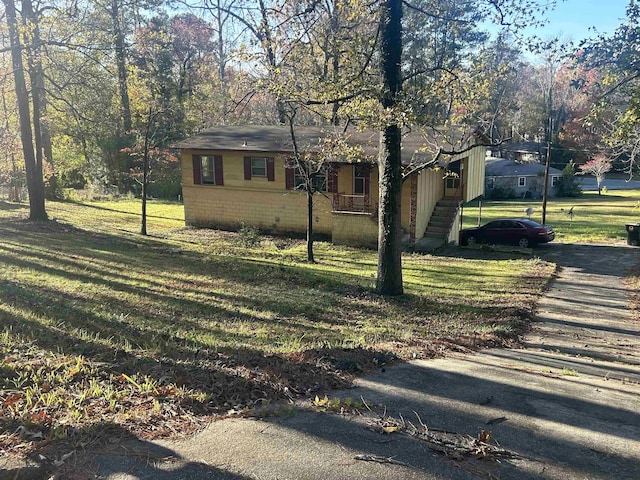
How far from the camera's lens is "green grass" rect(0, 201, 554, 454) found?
4.25m

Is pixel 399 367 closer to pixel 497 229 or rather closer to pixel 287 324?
pixel 287 324

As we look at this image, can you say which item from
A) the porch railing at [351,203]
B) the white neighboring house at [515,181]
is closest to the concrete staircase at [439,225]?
the porch railing at [351,203]

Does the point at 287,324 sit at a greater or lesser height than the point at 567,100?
lesser

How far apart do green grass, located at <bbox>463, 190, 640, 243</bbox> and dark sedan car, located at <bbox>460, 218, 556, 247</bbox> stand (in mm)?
3343

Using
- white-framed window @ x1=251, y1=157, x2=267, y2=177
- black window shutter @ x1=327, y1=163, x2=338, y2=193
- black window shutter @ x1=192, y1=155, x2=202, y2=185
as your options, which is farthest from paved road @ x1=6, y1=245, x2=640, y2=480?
black window shutter @ x1=192, y1=155, x2=202, y2=185

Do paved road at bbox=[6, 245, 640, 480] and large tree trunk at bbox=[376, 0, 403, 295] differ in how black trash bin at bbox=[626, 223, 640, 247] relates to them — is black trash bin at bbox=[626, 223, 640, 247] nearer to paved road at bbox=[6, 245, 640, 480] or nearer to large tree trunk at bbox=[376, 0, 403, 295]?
large tree trunk at bbox=[376, 0, 403, 295]

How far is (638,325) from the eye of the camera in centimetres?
1038

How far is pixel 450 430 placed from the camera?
394cm

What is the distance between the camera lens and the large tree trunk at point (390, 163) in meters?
11.0

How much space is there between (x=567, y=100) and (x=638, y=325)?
6715cm

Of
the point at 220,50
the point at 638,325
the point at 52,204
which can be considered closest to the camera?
the point at 638,325

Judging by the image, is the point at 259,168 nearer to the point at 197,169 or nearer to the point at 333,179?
the point at 197,169

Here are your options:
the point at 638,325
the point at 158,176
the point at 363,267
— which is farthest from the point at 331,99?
the point at 158,176

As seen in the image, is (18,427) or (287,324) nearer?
(18,427)
